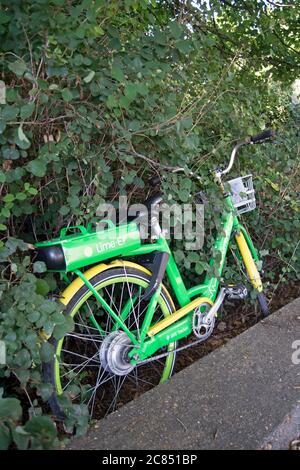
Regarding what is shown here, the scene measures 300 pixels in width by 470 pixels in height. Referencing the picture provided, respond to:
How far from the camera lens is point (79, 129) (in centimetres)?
213

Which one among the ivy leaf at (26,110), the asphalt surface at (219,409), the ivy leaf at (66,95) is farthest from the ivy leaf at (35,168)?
the asphalt surface at (219,409)

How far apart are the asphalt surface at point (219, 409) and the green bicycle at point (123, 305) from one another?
245mm

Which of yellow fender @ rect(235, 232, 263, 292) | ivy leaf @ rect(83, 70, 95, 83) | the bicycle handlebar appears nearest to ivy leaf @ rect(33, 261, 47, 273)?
ivy leaf @ rect(83, 70, 95, 83)

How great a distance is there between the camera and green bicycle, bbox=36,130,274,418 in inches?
80.8

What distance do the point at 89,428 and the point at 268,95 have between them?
11.6 feet

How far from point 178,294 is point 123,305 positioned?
13.1 inches

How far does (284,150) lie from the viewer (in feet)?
12.6

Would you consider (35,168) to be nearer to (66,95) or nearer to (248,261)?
(66,95)

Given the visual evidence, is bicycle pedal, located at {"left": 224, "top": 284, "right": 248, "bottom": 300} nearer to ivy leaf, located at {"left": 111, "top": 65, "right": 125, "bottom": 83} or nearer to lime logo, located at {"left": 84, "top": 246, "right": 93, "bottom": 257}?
lime logo, located at {"left": 84, "top": 246, "right": 93, "bottom": 257}

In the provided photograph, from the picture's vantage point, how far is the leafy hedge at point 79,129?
5.95ft

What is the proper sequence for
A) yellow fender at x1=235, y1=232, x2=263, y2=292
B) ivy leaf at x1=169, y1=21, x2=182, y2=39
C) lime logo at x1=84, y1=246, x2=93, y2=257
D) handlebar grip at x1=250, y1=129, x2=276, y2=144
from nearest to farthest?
lime logo at x1=84, y1=246, x2=93, y2=257 → ivy leaf at x1=169, y1=21, x2=182, y2=39 → handlebar grip at x1=250, y1=129, x2=276, y2=144 → yellow fender at x1=235, y1=232, x2=263, y2=292

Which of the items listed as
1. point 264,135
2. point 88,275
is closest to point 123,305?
point 88,275

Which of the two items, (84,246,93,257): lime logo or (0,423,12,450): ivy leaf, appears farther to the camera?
(84,246,93,257): lime logo

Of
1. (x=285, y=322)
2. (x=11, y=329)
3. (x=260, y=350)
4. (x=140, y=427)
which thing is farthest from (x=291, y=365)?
(x=11, y=329)
